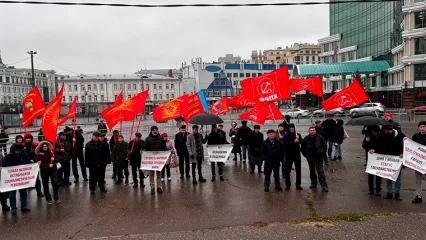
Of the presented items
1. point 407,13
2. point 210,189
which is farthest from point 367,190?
point 407,13

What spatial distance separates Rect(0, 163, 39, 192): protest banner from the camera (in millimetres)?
7652

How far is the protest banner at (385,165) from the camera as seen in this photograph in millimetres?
7664

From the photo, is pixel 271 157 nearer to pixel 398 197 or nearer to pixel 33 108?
pixel 398 197

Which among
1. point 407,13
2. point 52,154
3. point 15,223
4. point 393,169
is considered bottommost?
point 15,223

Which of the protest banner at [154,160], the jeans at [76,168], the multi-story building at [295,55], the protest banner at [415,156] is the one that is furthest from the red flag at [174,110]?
the multi-story building at [295,55]

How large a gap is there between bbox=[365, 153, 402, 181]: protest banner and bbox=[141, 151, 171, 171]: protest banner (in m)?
5.24

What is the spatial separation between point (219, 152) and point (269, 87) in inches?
104

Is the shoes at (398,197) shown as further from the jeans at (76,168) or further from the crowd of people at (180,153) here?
the jeans at (76,168)

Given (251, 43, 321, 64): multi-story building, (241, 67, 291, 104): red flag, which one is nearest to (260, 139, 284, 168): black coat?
(241, 67, 291, 104): red flag

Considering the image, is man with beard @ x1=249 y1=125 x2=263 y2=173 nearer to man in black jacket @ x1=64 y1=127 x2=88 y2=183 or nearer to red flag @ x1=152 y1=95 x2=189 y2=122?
red flag @ x1=152 y1=95 x2=189 y2=122

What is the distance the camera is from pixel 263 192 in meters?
8.67

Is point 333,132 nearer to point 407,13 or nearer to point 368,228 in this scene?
point 368,228

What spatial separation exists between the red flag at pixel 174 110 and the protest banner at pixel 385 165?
6161 millimetres

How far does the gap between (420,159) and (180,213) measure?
5424mm
